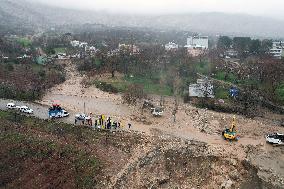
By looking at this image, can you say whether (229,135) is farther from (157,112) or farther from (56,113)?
(56,113)

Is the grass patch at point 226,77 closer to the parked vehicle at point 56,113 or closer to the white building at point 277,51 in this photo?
the white building at point 277,51

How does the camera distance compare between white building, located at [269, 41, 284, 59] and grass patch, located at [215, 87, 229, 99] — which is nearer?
grass patch, located at [215, 87, 229, 99]

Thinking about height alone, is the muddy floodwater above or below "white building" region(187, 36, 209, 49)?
below

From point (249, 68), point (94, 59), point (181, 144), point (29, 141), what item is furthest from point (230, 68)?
point (29, 141)

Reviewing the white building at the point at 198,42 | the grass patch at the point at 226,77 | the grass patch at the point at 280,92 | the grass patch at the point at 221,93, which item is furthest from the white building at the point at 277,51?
the grass patch at the point at 221,93

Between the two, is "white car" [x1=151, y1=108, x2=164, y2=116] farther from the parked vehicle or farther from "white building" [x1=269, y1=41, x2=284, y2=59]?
"white building" [x1=269, y1=41, x2=284, y2=59]

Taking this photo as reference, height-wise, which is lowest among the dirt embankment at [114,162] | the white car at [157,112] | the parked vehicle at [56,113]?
the dirt embankment at [114,162]

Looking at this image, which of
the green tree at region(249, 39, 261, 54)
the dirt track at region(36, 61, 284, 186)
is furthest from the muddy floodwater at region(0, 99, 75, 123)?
the green tree at region(249, 39, 261, 54)

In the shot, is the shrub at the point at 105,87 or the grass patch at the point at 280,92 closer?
the grass patch at the point at 280,92

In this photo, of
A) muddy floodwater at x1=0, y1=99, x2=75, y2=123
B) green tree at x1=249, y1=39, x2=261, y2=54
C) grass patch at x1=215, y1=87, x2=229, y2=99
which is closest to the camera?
muddy floodwater at x1=0, y1=99, x2=75, y2=123
